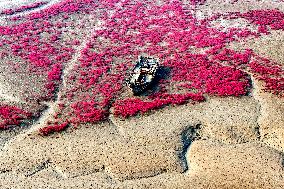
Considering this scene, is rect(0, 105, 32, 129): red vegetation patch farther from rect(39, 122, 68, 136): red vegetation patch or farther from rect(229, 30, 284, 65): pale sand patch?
rect(229, 30, 284, 65): pale sand patch

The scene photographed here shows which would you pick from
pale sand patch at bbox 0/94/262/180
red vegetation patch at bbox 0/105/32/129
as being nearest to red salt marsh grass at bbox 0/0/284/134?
pale sand patch at bbox 0/94/262/180

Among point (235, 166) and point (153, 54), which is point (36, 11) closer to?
point (153, 54)

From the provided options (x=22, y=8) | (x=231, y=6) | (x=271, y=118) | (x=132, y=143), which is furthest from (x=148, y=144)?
(x=22, y=8)

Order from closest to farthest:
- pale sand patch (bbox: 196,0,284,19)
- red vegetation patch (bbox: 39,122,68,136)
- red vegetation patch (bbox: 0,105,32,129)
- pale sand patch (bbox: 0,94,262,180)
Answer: pale sand patch (bbox: 0,94,262,180)
red vegetation patch (bbox: 39,122,68,136)
red vegetation patch (bbox: 0,105,32,129)
pale sand patch (bbox: 196,0,284,19)

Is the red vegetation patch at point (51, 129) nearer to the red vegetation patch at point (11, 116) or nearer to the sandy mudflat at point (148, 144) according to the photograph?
the sandy mudflat at point (148, 144)

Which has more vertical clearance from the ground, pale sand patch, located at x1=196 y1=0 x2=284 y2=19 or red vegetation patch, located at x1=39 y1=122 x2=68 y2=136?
red vegetation patch, located at x1=39 y1=122 x2=68 y2=136

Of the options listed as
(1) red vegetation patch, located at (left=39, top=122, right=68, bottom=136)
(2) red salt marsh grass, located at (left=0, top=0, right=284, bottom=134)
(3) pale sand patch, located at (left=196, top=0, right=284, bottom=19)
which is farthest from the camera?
(3) pale sand patch, located at (left=196, top=0, right=284, bottom=19)

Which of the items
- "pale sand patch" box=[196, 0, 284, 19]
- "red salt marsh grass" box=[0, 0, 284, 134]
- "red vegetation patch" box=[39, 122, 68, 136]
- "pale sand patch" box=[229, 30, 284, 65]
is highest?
"red vegetation patch" box=[39, 122, 68, 136]

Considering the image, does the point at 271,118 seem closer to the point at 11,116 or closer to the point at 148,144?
the point at 148,144
